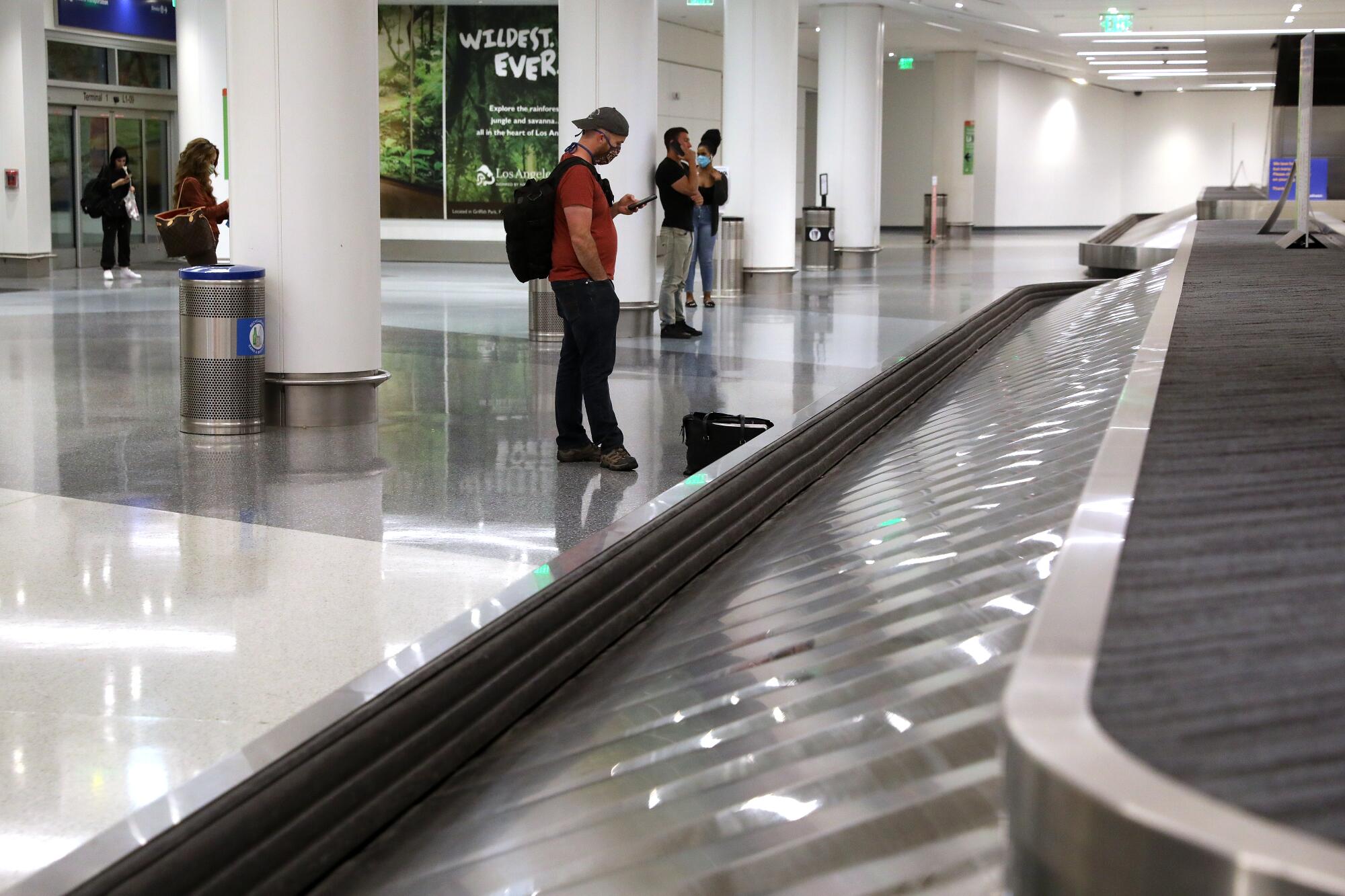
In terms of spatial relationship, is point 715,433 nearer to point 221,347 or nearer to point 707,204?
point 221,347

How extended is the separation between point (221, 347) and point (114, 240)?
14.3 m

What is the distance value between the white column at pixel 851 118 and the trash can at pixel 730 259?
584cm

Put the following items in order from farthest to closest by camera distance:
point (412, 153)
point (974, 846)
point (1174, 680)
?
point (412, 153)
point (974, 846)
point (1174, 680)

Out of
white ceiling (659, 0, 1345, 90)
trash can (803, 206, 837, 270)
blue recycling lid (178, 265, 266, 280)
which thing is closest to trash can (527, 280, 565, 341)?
blue recycling lid (178, 265, 266, 280)

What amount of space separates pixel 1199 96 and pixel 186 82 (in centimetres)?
3793

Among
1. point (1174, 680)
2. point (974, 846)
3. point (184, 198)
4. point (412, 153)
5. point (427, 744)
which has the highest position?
point (412, 153)

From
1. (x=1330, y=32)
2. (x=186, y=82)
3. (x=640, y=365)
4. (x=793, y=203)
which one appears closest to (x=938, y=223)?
(x=1330, y=32)

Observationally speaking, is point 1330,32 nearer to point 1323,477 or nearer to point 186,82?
point 186,82

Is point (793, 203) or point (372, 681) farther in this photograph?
point (793, 203)

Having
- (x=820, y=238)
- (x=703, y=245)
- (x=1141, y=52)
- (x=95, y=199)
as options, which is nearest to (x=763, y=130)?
(x=703, y=245)

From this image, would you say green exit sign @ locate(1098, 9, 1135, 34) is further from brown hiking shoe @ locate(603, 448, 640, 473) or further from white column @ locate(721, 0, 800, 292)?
brown hiking shoe @ locate(603, 448, 640, 473)

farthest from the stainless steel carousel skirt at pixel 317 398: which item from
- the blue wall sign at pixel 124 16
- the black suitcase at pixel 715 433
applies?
the blue wall sign at pixel 124 16

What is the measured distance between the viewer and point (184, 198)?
11.0m

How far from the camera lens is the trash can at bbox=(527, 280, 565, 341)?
11.5 m
